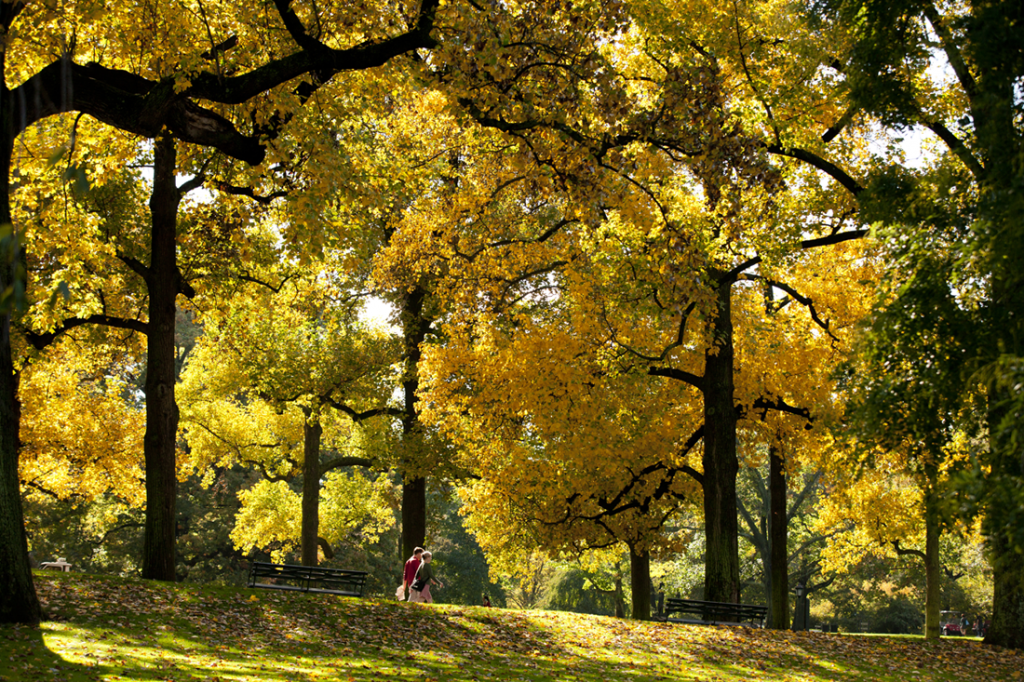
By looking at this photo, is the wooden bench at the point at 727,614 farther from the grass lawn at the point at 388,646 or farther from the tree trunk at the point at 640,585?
the tree trunk at the point at 640,585

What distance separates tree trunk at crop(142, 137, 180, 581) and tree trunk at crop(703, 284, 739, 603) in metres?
9.27

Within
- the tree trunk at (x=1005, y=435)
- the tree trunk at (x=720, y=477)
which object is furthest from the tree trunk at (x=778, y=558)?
the tree trunk at (x=1005, y=435)

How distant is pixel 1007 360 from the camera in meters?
4.96

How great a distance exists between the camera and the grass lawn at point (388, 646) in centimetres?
896

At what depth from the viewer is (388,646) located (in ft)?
37.7

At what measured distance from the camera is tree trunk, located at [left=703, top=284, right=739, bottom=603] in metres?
16.0

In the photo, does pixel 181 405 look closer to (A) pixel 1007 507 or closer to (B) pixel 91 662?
(B) pixel 91 662

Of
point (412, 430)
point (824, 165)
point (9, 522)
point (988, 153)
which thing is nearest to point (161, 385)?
point (9, 522)

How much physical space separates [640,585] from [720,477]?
787 centimetres

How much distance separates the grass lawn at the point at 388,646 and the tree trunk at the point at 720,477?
1666mm

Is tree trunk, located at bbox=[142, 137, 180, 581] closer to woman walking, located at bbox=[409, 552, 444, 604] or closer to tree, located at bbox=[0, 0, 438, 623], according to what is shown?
tree, located at bbox=[0, 0, 438, 623]

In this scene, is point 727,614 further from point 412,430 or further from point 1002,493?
point 1002,493

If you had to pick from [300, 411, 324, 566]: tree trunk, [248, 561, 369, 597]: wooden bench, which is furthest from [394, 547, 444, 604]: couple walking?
[300, 411, 324, 566]: tree trunk

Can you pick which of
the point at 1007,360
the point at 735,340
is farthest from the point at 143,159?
the point at 1007,360
